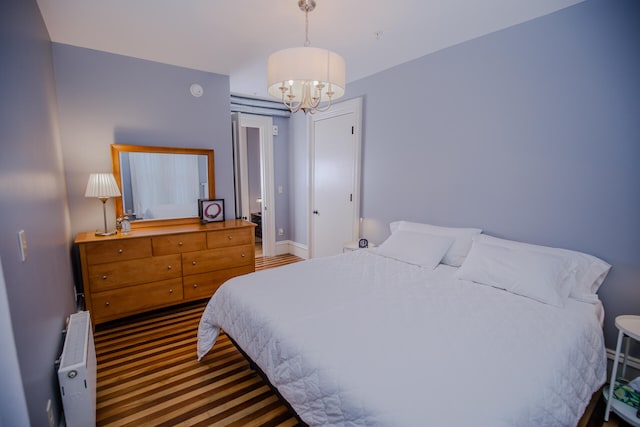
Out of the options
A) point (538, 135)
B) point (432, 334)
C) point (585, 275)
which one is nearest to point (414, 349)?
point (432, 334)

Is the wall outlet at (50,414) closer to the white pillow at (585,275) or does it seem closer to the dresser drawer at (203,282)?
the dresser drawer at (203,282)

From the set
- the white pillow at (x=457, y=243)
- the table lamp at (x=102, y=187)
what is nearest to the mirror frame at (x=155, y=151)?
the table lamp at (x=102, y=187)

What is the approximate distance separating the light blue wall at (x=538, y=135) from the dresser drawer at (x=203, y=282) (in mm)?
2048

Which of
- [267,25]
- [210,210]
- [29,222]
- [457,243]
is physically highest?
[267,25]

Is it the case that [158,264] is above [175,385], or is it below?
above

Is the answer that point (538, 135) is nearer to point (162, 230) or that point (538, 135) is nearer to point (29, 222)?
point (29, 222)

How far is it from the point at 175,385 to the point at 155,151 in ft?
7.32

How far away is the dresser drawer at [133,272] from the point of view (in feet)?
8.29

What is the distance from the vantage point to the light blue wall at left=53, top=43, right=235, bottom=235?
2662mm

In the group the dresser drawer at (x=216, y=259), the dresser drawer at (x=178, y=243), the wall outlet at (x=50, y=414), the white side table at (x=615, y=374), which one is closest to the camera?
the wall outlet at (x=50, y=414)

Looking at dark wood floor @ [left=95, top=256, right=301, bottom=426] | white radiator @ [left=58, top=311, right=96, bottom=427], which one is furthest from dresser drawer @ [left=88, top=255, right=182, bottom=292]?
white radiator @ [left=58, top=311, right=96, bottom=427]

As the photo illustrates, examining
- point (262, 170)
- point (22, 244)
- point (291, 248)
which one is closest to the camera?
point (22, 244)

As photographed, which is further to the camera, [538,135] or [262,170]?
[262,170]

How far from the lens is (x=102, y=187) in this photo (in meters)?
2.58
